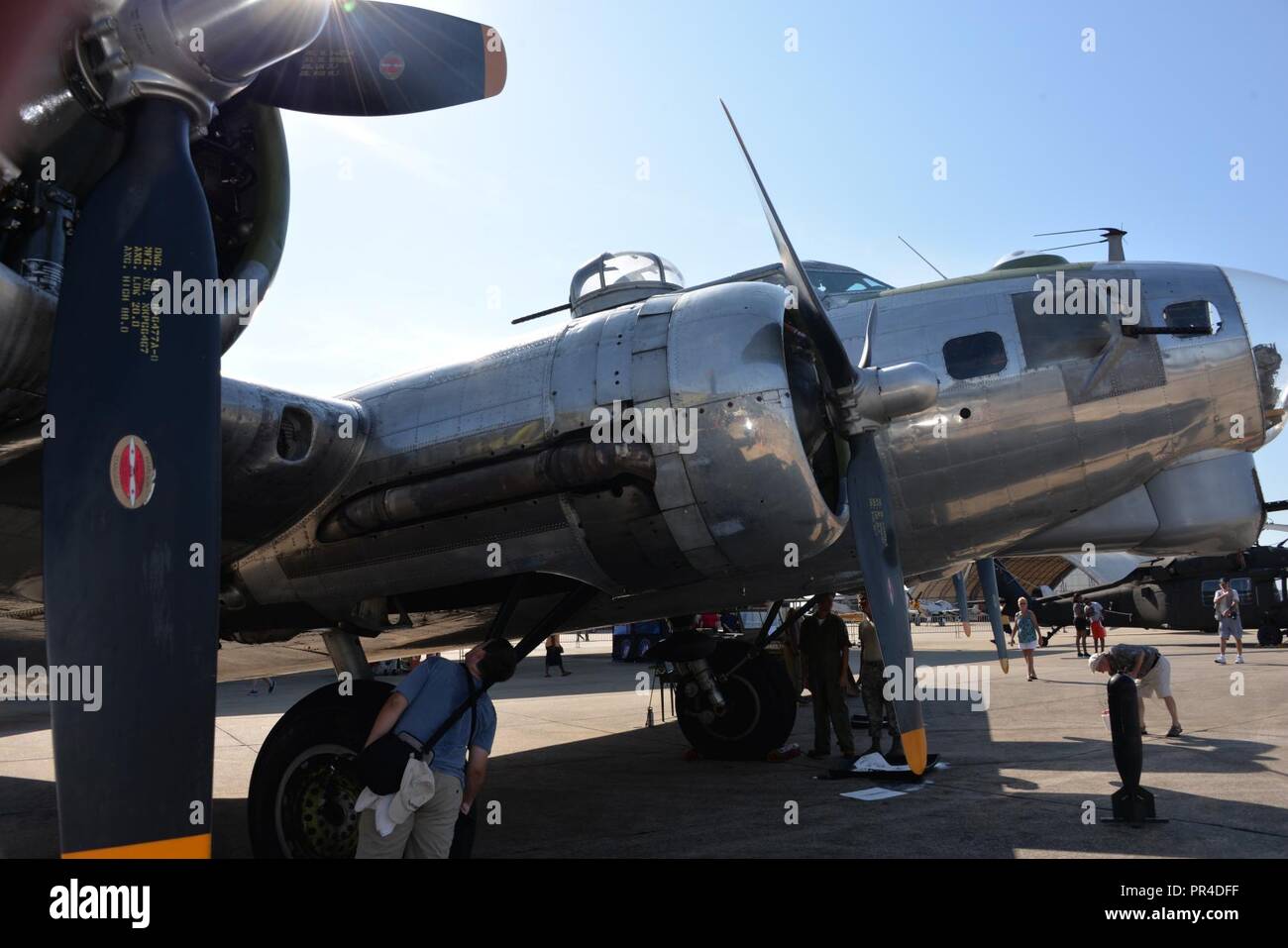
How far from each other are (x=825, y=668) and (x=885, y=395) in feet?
15.6

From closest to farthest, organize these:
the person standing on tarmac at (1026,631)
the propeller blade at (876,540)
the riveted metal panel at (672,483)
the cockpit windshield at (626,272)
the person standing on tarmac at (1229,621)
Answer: the riveted metal panel at (672,483) → the propeller blade at (876,540) → the cockpit windshield at (626,272) → the person standing on tarmac at (1026,631) → the person standing on tarmac at (1229,621)

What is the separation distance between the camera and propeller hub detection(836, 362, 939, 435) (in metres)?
6.77

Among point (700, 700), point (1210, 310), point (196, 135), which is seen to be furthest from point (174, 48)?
point (700, 700)

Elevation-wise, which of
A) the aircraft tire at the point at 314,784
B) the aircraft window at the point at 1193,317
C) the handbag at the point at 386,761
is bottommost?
the aircraft tire at the point at 314,784

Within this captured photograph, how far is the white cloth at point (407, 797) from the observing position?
180 inches

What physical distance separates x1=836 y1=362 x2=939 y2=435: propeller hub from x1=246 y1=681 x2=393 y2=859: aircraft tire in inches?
148

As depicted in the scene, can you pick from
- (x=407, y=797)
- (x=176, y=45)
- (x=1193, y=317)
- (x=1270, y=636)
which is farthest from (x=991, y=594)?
(x=1270, y=636)

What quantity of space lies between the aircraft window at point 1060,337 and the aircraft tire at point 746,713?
194 inches

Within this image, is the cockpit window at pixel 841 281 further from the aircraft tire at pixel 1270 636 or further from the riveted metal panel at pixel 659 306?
the aircraft tire at pixel 1270 636

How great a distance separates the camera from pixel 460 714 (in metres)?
4.91

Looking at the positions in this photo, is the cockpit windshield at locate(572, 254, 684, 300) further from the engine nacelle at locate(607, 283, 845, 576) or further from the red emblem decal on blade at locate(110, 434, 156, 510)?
the red emblem decal on blade at locate(110, 434, 156, 510)

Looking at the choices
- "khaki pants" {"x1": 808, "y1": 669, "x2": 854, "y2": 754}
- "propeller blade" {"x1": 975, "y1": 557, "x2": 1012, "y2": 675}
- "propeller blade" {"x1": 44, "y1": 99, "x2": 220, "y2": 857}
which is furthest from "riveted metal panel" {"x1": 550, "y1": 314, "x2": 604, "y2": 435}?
"khaki pants" {"x1": 808, "y1": 669, "x2": 854, "y2": 754}

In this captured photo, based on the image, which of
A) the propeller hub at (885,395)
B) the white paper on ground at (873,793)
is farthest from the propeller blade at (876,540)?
→ the white paper on ground at (873,793)
